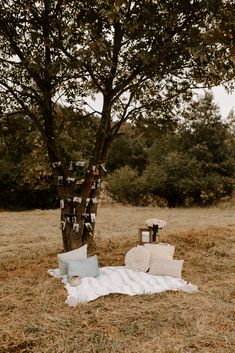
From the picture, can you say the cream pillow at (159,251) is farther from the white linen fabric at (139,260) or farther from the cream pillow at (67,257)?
the cream pillow at (67,257)

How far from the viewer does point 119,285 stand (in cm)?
524

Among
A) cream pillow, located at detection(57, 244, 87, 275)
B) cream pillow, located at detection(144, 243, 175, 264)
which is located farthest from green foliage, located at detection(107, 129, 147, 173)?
cream pillow, located at detection(57, 244, 87, 275)

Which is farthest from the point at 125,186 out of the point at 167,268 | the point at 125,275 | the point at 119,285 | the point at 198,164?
the point at 119,285

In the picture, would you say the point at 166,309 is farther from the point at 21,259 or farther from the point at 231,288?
the point at 21,259

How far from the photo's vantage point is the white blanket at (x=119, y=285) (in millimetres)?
4926

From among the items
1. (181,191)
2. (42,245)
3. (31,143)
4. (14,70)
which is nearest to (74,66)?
(14,70)

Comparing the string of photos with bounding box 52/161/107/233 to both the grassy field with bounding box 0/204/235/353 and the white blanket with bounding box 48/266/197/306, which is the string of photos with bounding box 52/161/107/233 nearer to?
the grassy field with bounding box 0/204/235/353

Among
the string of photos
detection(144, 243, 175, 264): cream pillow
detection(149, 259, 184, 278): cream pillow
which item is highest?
the string of photos

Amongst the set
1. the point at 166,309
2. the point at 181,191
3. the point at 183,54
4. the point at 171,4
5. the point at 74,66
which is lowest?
the point at 166,309

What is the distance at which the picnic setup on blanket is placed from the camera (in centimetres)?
506

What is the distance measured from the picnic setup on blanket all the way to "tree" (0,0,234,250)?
974 millimetres

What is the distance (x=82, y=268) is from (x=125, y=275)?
568 mm

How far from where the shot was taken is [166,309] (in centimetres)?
452

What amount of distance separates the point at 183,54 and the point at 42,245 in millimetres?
4699
